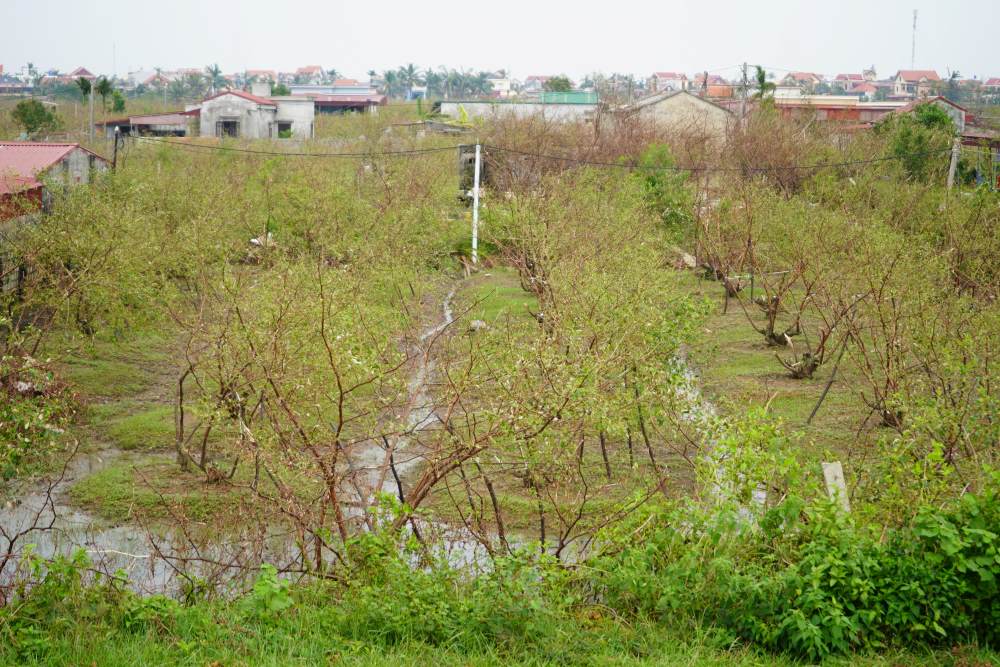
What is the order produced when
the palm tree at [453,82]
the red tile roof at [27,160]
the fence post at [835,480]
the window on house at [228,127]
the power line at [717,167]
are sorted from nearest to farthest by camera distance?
the fence post at [835,480], the red tile roof at [27,160], the power line at [717,167], the window on house at [228,127], the palm tree at [453,82]

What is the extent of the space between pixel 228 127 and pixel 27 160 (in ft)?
92.7

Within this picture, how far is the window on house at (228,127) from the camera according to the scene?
159 feet

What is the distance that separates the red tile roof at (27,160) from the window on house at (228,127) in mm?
25803

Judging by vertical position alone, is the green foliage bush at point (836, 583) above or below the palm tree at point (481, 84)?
below

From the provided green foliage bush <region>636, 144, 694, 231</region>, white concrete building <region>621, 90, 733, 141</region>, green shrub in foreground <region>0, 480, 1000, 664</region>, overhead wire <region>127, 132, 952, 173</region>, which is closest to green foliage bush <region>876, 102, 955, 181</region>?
overhead wire <region>127, 132, 952, 173</region>

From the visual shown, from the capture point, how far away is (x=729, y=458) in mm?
7297

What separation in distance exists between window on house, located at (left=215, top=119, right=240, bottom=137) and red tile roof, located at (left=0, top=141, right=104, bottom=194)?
25.8 m

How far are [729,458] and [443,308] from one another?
1462 cm

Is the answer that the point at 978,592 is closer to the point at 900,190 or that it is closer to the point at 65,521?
the point at 65,521

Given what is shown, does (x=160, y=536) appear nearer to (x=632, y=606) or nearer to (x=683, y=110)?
(x=632, y=606)

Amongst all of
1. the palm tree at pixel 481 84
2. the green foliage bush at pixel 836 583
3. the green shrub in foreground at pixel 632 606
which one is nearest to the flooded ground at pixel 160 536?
the green shrub in foreground at pixel 632 606

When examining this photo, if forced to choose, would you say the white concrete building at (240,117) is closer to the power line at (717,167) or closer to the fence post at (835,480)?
the power line at (717,167)

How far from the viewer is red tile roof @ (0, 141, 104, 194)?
19.0 m

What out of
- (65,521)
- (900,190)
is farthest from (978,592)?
(900,190)
